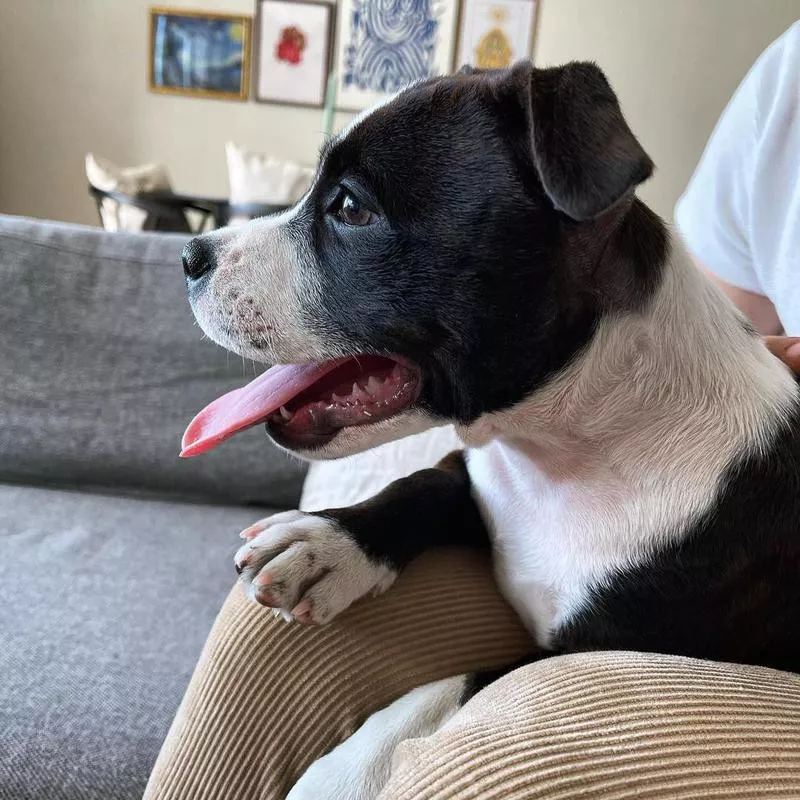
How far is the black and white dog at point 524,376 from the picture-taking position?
2.62ft

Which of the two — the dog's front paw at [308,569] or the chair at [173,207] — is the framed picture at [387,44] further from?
the dog's front paw at [308,569]

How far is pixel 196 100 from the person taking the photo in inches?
171

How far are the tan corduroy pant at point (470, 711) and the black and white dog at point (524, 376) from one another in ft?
0.14

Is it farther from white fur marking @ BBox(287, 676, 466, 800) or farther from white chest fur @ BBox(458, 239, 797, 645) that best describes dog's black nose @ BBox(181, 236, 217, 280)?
white fur marking @ BBox(287, 676, 466, 800)

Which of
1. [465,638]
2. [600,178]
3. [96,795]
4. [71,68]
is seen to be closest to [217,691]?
[465,638]

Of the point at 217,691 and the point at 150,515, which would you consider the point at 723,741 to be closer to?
the point at 217,691

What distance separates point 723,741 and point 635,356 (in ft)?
1.25

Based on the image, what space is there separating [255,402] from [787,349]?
0.68 m

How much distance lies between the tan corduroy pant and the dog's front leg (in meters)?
0.03

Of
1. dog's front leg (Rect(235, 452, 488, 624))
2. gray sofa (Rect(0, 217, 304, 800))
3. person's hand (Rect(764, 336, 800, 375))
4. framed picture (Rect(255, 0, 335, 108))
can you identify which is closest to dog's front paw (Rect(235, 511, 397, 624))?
dog's front leg (Rect(235, 452, 488, 624))

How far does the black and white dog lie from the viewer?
80 cm

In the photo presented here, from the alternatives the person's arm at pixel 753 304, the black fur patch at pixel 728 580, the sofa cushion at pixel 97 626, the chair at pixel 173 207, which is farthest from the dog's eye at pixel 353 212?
the chair at pixel 173 207

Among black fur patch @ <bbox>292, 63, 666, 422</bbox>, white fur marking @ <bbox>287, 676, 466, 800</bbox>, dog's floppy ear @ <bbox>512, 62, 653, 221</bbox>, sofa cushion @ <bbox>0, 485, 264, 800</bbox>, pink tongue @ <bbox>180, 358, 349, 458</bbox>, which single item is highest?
dog's floppy ear @ <bbox>512, 62, 653, 221</bbox>

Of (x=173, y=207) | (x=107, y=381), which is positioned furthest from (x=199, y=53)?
(x=107, y=381)
